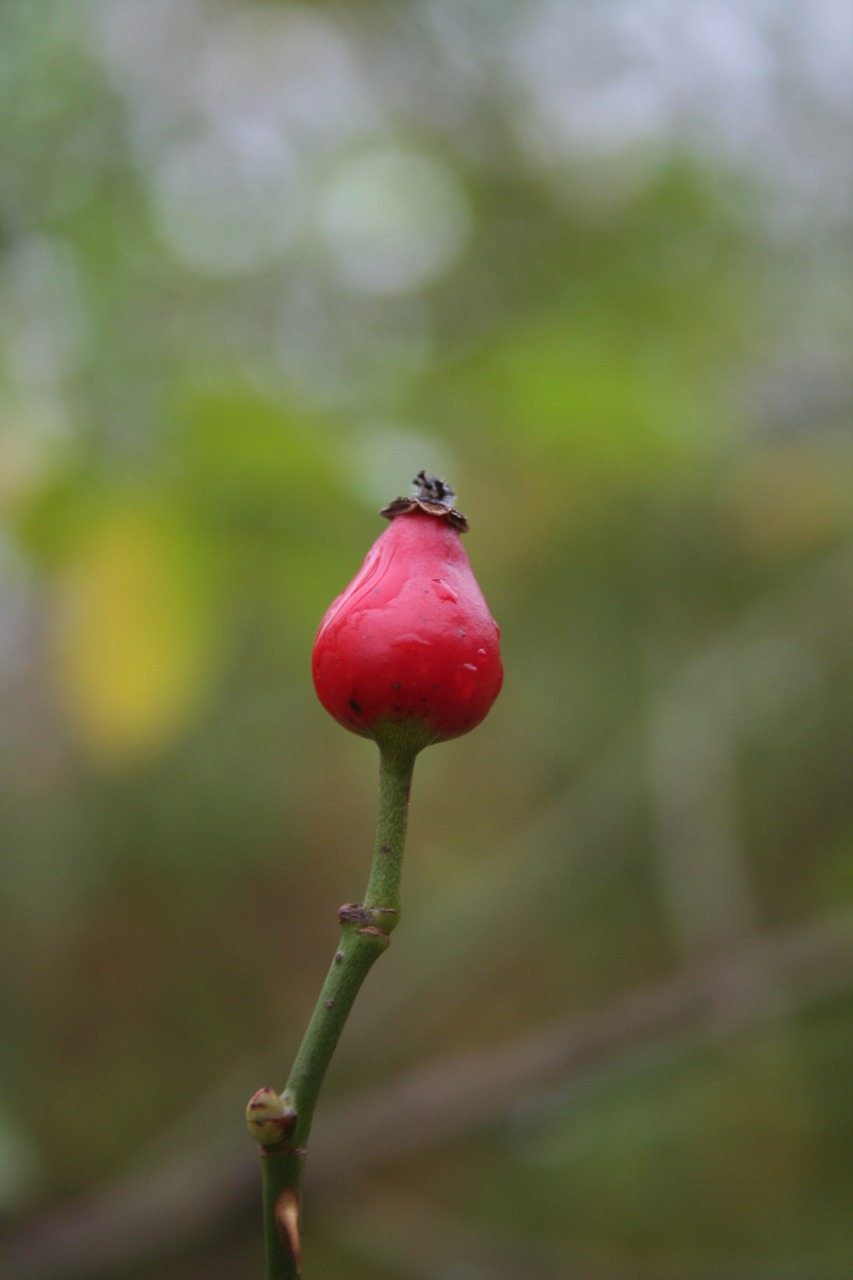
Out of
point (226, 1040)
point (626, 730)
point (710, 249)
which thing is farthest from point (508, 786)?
point (710, 249)

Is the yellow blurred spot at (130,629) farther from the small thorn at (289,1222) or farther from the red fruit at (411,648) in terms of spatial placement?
the small thorn at (289,1222)

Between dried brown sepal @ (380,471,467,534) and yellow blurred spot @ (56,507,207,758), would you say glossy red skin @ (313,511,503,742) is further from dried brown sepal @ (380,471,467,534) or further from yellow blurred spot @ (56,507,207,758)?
yellow blurred spot @ (56,507,207,758)

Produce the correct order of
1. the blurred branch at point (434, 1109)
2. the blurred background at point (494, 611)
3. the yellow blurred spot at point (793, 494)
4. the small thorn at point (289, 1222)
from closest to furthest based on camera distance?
the small thorn at point (289, 1222) → the blurred background at point (494, 611) → the blurred branch at point (434, 1109) → the yellow blurred spot at point (793, 494)

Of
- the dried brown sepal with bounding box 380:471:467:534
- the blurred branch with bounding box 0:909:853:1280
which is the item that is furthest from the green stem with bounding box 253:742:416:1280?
the blurred branch with bounding box 0:909:853:1280

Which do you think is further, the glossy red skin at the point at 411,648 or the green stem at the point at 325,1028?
the glossy red skin at the point at 411,648

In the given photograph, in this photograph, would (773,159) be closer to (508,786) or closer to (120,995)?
(508,786)

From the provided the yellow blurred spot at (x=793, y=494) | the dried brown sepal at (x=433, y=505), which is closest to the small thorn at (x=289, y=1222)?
the dried brown sepal at (x=433, y=505)
